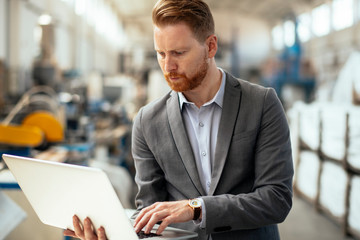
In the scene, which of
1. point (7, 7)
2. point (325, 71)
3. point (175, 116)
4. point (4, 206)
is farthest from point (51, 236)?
point (325, 71)

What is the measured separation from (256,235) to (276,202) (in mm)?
155

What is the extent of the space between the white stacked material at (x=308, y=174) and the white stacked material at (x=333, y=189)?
0.53 ft

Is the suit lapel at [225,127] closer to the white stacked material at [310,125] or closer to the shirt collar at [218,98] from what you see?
the shirt collar at [218,98]

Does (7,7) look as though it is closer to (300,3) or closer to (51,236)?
(51,236)

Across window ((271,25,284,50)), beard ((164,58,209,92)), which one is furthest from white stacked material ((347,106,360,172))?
window ((271,25,284,50))

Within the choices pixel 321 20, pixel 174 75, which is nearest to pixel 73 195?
pixel 174 75

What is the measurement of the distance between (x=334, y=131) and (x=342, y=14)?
922 centimetres

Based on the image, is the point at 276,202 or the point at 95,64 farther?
the point at 95,64

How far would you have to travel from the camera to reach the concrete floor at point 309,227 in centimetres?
326

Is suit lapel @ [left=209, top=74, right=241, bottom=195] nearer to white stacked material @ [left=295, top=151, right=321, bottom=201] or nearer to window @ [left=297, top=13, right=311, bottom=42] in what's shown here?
white stacked material @ [left=295, top=151, right=321, bottom=201]

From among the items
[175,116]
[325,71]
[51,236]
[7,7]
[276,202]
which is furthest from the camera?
[325,71]

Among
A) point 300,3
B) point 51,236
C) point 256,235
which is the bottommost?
point 51,236

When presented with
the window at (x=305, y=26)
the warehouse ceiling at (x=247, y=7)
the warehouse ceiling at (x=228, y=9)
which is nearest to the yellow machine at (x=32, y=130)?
the warehouse ceiling at (x=228, y=9)

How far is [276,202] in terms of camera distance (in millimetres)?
1179
